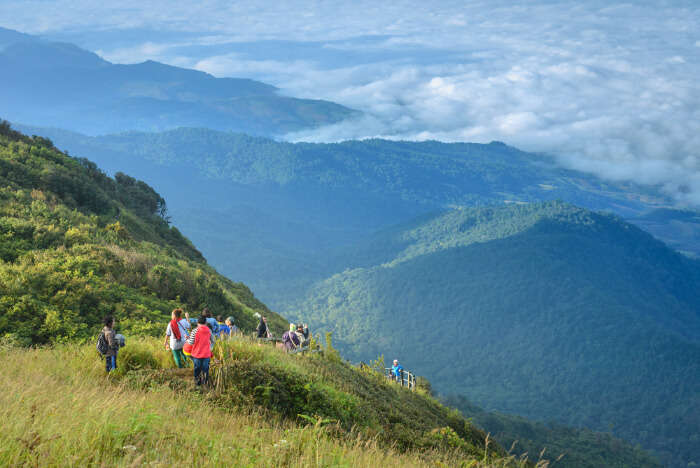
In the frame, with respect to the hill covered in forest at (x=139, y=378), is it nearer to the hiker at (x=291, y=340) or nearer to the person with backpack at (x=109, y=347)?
the person with backpack at (x=109, y=347)

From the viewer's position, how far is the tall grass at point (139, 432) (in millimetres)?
5442

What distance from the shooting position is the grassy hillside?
1459 cm

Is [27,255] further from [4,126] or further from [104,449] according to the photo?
[4,126]

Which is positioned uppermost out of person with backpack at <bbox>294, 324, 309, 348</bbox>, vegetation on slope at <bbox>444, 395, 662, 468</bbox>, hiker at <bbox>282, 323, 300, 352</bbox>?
hiker at <bbox>282, 323, 300, 352</bbox>

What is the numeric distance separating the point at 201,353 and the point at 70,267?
10.3 meters

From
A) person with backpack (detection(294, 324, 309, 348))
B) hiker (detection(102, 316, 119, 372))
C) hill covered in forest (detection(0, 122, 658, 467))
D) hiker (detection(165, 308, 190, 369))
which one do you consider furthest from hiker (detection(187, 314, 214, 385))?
person with backpack (detection(294, 324, 309, 348))

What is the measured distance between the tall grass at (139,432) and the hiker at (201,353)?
637 mm

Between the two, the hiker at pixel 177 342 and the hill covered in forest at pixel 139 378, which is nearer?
the hill covered in forest at pixel 139 378

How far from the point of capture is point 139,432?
241 inches

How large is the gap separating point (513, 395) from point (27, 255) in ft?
579

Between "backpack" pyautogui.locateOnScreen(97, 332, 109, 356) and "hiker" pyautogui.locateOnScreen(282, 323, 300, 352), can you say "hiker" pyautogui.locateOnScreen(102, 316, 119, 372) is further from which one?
"hiker" pyautogui.locateOnScreen(282, 323, 300, 352)

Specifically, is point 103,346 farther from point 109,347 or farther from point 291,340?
point 291,340

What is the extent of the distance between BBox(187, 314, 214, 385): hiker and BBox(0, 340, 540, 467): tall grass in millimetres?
637

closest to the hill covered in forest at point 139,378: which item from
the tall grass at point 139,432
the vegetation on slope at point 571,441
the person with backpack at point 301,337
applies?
the tall grass at point 139,432
